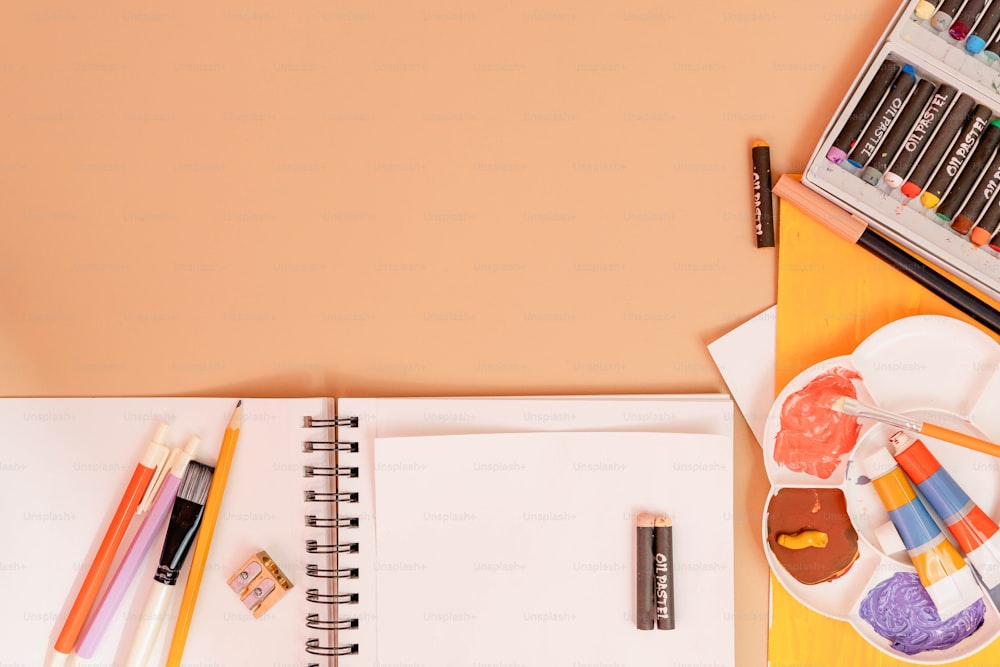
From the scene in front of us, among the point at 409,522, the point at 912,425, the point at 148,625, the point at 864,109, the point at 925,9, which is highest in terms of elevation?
the point at 925,9

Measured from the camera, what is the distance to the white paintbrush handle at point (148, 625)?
2.60 ft

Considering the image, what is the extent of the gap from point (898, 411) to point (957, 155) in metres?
0.29

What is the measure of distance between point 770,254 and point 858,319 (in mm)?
126

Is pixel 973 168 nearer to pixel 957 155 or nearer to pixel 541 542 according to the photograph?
pixel 957 155

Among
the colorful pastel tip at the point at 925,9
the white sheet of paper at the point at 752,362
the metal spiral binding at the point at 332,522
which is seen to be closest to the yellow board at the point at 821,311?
the white sheet of paper at the point at 752,362

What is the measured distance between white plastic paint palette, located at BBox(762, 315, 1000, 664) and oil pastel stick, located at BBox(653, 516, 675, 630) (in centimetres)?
11

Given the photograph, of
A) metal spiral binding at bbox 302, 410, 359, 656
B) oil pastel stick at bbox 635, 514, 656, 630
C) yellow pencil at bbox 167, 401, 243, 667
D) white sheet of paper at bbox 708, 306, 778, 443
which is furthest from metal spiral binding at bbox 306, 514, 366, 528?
white sheet of paper at bbox 708, 306, 778, 443

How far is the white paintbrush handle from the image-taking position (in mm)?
793

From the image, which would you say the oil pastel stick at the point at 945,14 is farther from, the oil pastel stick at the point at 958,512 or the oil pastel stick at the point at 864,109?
the oil pastel stick at the point at 958,512

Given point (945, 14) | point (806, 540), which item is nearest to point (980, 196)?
point (945, 14)

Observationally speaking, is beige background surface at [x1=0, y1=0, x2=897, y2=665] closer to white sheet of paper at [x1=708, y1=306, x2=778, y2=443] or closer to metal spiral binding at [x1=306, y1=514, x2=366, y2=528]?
white sheet of paper at [x1=708, y1=306, x2=778, y2=443]

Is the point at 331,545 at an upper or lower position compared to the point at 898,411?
lower

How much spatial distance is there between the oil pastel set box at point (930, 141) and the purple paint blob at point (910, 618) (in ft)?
1.14

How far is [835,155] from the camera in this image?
77cm
